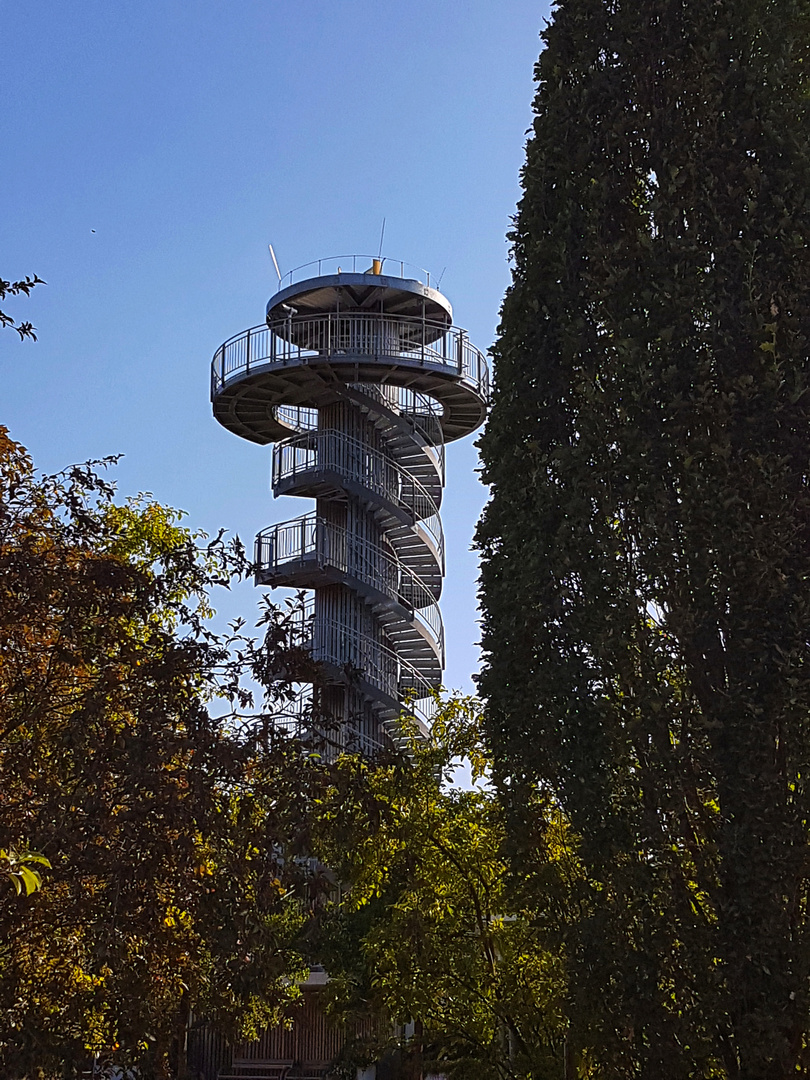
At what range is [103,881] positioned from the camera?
26.6 ft

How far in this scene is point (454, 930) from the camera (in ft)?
46.5

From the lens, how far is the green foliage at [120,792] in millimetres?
7406

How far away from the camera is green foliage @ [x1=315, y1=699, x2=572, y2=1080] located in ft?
43.3

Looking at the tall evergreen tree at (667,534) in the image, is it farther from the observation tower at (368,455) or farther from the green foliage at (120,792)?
the observation tower at (368,455)

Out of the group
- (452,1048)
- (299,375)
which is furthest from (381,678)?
(452,1048)

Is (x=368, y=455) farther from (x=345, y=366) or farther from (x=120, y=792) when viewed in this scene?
(x=120, y=792)

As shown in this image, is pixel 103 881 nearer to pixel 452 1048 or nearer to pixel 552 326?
pixel 552 326

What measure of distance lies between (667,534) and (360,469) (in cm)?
2140

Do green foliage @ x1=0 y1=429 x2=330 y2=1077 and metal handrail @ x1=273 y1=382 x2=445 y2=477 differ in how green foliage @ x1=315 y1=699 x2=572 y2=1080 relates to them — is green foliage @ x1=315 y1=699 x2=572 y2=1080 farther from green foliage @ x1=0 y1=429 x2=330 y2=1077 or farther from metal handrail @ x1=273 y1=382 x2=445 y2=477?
metal handrail @ x1=273 y1=382 x2=445 y2=477

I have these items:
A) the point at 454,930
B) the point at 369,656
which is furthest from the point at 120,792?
the point at 369,656

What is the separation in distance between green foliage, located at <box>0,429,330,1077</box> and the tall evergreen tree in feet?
→ 7.11

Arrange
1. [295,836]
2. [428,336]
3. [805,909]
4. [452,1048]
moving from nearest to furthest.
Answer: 1. [295,836]
2. [805,909]
3. [452,1048]
4. [428,336]

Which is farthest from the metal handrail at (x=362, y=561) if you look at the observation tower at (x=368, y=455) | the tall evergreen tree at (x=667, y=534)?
the tall evergreen tree at (x=667, y=534)

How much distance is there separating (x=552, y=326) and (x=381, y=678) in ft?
63.4
